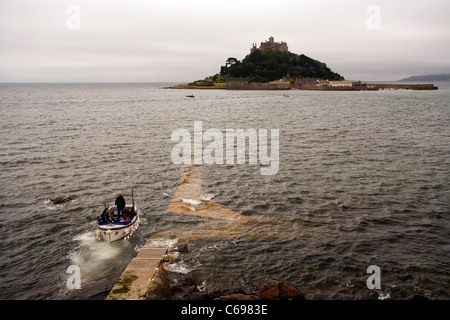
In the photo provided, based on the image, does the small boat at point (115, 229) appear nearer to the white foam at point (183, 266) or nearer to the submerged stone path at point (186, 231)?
the submerged stone path at point (186, 231)

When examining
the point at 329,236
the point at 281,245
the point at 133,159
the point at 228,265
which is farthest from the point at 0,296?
the point at 133,159

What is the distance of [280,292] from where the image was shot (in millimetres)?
15125

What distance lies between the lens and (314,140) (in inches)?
2264

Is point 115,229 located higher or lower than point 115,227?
lower

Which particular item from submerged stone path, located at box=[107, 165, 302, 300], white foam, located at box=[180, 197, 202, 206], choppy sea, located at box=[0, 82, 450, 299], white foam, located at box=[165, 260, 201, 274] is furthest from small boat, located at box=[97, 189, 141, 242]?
white foam, located at box=[180, 197, 202, 206]

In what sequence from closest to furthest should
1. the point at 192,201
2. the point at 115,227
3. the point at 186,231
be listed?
the point at 115,227 < the point at 186,231 < the point at 192,201

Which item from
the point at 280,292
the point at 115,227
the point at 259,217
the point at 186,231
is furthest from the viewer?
the point at 259,217

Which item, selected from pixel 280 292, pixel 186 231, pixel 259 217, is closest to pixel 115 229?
pixel 186 231

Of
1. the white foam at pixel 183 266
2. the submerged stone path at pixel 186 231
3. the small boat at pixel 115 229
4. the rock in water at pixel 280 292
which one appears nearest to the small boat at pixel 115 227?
the small boat at pixel 115 229

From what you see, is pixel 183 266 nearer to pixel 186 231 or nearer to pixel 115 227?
pixel 186 231

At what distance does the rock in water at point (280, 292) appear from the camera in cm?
1496

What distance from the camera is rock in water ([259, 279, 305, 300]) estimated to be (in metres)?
15.0

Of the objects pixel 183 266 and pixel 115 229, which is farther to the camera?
pixel 115 229
